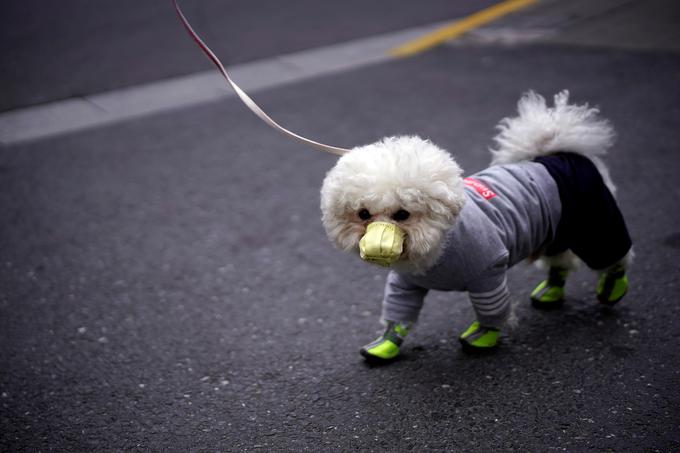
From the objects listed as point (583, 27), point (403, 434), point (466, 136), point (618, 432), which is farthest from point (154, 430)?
point (583, 27)

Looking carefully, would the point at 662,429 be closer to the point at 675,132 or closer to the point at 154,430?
the point at 154,430

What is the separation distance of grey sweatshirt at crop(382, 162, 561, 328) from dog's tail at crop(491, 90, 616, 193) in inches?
5.3

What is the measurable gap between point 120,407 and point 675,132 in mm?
4073

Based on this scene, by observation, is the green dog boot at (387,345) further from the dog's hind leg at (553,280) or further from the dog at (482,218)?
the dog's hind leg at (553,280)

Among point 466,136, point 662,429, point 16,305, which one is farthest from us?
point 466,136

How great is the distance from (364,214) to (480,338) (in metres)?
0.87

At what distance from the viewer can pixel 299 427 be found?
8.38ft

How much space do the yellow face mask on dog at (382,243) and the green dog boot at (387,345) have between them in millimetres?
611

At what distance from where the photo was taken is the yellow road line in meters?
7.32

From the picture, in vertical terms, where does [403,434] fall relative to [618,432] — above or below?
below

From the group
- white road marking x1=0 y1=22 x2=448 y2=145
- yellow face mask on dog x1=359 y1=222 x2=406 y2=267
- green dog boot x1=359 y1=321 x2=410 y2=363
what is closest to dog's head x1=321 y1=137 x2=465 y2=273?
yellow face mask on dog x1=359 y1=222 x2=406 y2=267

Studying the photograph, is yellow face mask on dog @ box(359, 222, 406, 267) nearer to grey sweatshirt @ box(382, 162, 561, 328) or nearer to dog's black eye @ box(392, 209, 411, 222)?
dog's black eye @ box(392, 209, 411, 222)

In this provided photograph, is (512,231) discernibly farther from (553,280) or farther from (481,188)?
(553,280)

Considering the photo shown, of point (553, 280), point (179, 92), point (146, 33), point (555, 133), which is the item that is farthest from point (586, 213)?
point (146, 33)
